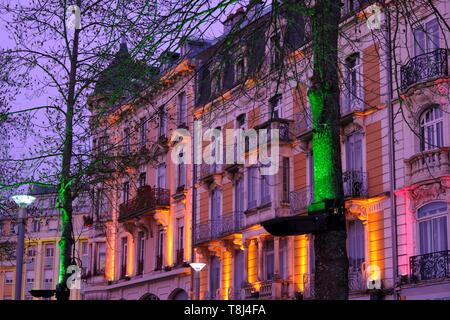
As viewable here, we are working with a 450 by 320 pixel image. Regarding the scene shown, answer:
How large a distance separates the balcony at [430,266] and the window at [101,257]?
3080cm

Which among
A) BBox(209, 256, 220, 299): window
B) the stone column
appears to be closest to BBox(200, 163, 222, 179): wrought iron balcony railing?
BBox(209, 256, 220, 299): window

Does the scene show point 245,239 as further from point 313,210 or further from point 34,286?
point 34,286

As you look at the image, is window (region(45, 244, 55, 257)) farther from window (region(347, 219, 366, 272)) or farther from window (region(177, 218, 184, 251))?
window (region(347, 219, 366, 272))

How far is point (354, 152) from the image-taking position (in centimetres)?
3341

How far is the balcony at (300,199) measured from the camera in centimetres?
3525

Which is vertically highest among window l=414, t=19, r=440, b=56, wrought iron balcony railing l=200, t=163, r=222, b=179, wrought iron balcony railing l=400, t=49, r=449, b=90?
window l=414, t=19, r=440, b=56

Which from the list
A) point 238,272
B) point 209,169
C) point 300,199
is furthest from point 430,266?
point 209,169

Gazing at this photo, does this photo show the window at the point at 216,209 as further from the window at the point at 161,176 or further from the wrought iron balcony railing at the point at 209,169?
the window at the point at 161,176

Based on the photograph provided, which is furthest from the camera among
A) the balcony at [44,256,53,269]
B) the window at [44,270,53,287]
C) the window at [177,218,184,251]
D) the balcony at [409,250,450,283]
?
the balcony at [44,256,53,269]

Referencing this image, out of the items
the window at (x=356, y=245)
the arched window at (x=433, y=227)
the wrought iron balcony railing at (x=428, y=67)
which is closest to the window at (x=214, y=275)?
the window at (x=356, y=245)

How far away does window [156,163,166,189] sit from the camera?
49469mm

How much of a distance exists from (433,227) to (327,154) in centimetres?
1731

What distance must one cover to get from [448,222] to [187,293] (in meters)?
19.4

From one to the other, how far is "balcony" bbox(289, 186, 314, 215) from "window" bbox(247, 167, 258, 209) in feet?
10.2
